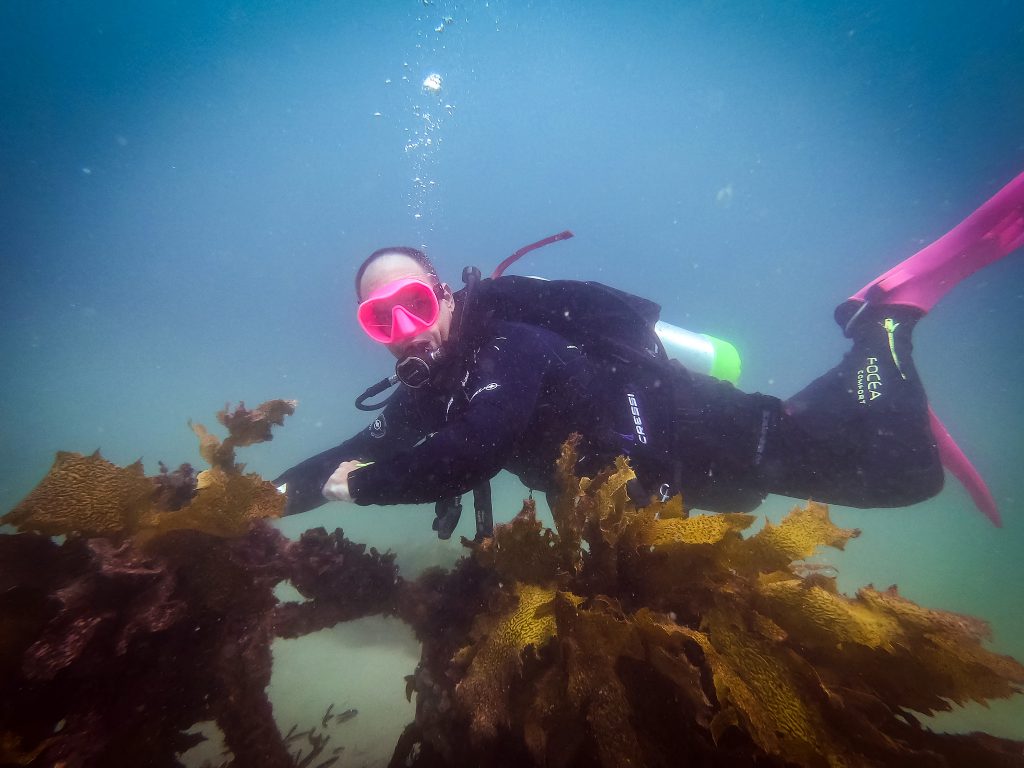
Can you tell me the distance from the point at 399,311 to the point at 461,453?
1.42 metres

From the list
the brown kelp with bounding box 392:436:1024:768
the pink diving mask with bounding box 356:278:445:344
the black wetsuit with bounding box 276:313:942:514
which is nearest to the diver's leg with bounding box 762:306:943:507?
the black wetsuit with bounding box 276:313:942:514

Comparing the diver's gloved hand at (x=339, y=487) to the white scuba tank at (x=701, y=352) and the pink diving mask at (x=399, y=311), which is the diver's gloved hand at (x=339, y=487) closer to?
the pink diving mask at (x=399, y=311)

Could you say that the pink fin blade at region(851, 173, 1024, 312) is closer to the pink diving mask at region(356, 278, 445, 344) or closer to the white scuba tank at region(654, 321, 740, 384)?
the white scuba tank at region(654, 321, 740, 384)

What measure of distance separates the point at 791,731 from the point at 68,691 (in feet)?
8.32

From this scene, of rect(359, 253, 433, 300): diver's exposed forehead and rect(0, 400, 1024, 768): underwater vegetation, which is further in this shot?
rect(359, 253, 433, 300): diver's exposed forehead

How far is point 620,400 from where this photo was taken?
3186 mm

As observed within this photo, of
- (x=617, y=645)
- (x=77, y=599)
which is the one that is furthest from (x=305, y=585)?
(x=617, y=645)

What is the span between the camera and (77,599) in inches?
62.0

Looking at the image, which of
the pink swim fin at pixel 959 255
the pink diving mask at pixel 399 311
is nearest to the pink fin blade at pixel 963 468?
the pink swim fin at pixel 959 255

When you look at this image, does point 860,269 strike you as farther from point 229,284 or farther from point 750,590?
point 229,284

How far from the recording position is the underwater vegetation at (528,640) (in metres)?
1.45

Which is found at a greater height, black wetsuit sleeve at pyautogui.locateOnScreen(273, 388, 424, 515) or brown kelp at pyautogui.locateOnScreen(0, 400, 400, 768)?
black wetsuit sleeve at pyautogui.locateOnScreen(273, 388, 424, 515)

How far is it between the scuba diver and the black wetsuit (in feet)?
0.04

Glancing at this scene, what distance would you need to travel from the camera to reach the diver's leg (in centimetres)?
369
